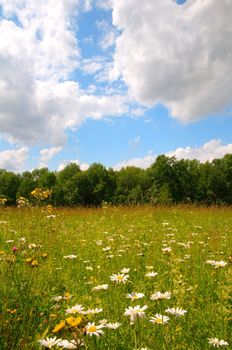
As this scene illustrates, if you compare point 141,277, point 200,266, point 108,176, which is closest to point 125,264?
point 141,277

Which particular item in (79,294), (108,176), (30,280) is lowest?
(79,294)

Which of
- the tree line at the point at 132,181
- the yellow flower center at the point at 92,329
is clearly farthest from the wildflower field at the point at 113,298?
the tree line at the point at 132,181

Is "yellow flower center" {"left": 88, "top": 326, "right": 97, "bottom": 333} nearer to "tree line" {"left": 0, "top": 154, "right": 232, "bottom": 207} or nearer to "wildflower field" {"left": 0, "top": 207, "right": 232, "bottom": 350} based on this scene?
"wildflower field" {"left": 0, "top": 207, "right": 232, "bottom": 350}

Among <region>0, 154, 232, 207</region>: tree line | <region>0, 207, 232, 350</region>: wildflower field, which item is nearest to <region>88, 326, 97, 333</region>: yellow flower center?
<region>0, 207, 232, 350</region>: wildflower field

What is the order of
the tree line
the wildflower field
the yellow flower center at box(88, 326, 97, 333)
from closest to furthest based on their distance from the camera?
the yellow flower center at box(88, 326, 97, 333) → the wildflower field → the tree line

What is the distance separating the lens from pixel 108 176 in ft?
187

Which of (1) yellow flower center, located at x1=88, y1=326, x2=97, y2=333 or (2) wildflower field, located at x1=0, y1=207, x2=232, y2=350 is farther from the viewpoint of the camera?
(2) wildflower field, located at x1=0, y1=207, x2=232, y2=350

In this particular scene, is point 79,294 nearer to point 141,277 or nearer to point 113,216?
point 141,277

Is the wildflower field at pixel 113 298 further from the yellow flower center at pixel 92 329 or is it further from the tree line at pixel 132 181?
the tree line at pixel 132 181

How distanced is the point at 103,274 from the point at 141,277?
388 millimetres

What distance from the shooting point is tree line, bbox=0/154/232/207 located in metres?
49.8

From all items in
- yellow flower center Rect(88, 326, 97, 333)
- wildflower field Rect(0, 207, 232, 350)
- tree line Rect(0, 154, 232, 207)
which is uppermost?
tree line Rect(0, 154, 232, 207)

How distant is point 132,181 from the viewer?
5756 centimetres

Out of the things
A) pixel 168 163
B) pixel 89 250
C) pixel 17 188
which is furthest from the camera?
pixel 17 188
